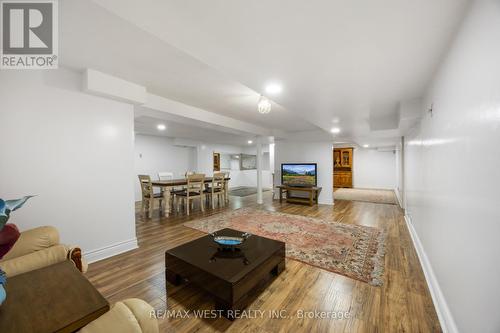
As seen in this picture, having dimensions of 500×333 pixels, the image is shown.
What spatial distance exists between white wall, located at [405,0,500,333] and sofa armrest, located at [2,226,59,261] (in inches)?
105

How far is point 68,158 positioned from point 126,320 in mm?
2242

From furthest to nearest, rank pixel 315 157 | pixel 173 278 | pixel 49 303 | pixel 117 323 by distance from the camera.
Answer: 1. pixel 315 157
2. pixel 173 278
3. pixel 49 303
4. pixel 117 323

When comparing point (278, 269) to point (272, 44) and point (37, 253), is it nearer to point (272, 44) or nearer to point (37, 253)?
point (37, 253)

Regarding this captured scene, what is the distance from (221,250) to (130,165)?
6.02 feet

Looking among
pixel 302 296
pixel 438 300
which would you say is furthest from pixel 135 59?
pixel 438 300

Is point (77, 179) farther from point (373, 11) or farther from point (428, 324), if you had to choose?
point (428, 324)

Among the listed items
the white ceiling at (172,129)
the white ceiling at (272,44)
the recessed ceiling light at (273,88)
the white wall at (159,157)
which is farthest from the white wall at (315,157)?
the recessed ceiling light at (273,88)

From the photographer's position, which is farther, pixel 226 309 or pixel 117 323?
pixel 226 309

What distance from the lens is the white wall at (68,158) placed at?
190 cm

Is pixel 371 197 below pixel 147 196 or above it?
below

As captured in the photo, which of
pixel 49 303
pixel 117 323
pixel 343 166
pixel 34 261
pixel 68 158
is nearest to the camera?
pixel 117 323

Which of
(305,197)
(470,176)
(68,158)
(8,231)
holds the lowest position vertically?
(305,197)

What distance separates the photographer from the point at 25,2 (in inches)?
51.6
